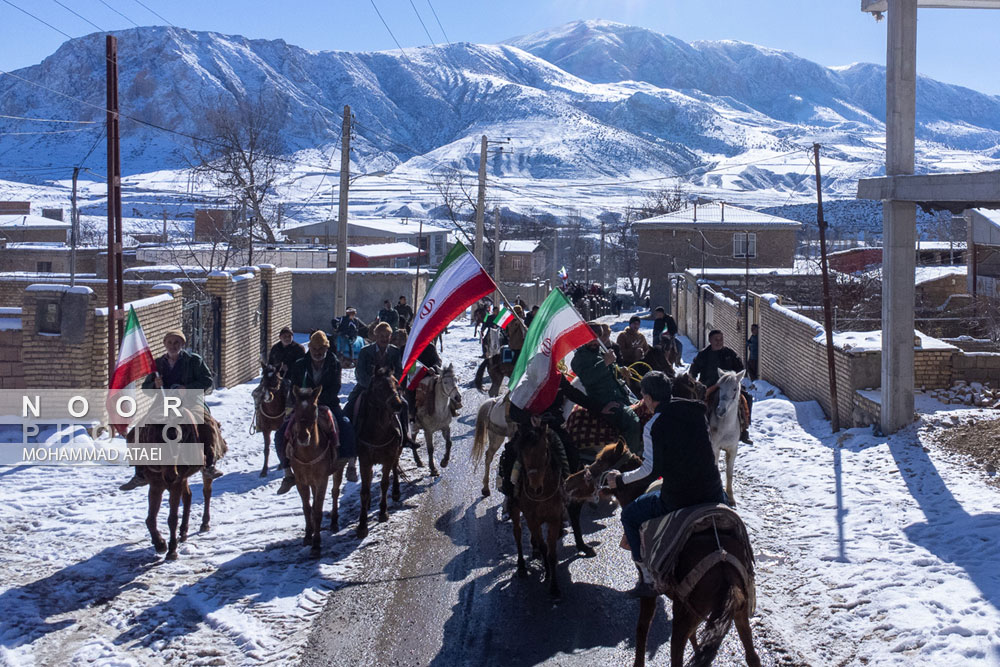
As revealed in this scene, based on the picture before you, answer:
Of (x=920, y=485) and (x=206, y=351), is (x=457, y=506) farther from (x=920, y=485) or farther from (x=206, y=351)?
(x=206, y=351)

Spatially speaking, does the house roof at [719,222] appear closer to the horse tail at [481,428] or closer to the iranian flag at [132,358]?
the horse tail at [481,428]

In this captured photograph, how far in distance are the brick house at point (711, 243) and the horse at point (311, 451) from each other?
47886mm

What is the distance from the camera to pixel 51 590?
29.9ft

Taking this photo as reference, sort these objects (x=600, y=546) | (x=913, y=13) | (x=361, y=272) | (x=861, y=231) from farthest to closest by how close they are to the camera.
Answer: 1. (x=861, y=231)
2. (x=361, y=272)
3. (x=913, y=13)
4. (x=600, y=546)

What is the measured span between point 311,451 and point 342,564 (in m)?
1.20

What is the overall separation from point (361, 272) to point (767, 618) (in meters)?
28.7

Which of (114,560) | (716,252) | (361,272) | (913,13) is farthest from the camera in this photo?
(716,252)

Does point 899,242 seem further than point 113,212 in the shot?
No

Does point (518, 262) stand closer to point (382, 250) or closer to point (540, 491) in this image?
point (382, 250)

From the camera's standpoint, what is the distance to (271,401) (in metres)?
13.8

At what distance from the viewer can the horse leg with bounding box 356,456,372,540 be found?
1101cm

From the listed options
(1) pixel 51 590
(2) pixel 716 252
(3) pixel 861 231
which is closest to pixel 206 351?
(1) pixel 51 590

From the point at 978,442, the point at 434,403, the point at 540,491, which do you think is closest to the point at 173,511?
the point at 540,491

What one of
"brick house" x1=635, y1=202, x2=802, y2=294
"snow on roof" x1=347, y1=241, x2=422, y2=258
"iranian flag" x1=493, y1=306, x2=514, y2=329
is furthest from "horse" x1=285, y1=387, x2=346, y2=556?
"brick house" x1=635, y1=202, x2=802, y2=294
